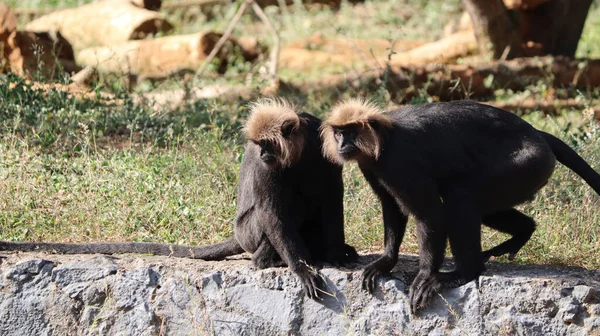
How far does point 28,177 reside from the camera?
6805 millimetres

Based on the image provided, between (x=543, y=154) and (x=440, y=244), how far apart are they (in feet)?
2.80

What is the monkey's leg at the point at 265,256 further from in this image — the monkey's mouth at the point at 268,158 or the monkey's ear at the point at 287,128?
the monkey's ear at the point at 287,128

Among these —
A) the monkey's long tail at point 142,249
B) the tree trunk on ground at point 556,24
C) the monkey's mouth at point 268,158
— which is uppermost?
the monkey's mouth at point 268,158

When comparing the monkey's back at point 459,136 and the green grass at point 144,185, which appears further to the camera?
the green grass at point 144,185

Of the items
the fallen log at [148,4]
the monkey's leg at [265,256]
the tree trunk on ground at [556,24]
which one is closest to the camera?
the monkey's leg at [265,256]

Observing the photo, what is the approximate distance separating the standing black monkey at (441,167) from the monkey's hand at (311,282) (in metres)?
0.28

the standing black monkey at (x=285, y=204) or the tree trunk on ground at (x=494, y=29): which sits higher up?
the standing black monkey at (x=285, y=204)

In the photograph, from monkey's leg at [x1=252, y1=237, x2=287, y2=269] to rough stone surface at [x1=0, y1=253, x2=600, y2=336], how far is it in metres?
0.07

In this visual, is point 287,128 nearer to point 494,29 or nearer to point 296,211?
point 296,211

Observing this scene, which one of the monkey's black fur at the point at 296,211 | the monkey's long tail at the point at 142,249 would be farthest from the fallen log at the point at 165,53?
the monkey's black fur at the point at 296,211

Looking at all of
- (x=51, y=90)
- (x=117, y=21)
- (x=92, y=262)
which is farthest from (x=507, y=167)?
(x=117, y=21)

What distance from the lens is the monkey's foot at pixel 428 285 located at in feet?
15.4

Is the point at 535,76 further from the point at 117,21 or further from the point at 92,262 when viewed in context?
the point at 92,262

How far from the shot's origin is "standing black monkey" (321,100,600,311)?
458 cm
